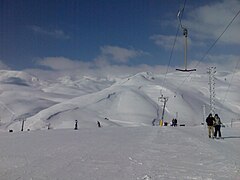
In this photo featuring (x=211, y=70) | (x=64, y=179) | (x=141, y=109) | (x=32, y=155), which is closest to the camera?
(x=64, y=179)

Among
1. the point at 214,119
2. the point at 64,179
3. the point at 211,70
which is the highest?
the point at 211,70

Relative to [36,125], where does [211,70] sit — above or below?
above

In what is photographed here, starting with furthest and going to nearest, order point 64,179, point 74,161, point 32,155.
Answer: point 32,155, point 74,161, point 64,179

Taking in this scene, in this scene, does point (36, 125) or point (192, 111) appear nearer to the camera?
point (36, 125)

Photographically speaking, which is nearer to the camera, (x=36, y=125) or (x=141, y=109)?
(x=36, y=125)

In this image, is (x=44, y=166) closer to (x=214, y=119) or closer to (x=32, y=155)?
(x=32, y=155)

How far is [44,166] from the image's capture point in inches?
317

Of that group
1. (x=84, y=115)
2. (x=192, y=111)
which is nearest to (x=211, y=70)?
(x=84, y=115)

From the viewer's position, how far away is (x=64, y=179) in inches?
260

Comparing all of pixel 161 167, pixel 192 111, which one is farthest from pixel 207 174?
pixel 192 111

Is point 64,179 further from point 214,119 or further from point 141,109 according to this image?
point 141,109

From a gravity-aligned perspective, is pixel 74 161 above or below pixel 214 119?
below

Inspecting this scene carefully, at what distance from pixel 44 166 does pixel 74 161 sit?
107 centimetres

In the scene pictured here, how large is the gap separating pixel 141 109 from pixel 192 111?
1555 inches
